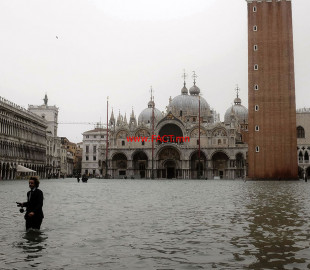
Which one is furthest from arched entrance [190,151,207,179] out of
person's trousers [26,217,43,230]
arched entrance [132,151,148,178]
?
person's trousers [26,217,43,230]

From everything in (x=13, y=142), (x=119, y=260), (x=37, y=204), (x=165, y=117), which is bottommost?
(x=119, y=260)

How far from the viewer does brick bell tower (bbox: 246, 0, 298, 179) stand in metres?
58.8

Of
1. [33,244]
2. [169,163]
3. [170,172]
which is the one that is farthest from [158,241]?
[170,172]

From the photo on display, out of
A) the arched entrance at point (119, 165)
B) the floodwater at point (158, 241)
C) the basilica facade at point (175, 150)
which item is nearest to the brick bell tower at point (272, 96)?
the basilica facade at point (175, 150)

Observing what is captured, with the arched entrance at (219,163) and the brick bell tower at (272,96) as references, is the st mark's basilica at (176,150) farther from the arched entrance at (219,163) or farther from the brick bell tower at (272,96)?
the brick bell tower at (272,96)

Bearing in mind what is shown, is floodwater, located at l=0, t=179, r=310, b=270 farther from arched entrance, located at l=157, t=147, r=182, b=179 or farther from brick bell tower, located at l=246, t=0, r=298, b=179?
arched entrance, located at l=157, t=147, r=182, b=179

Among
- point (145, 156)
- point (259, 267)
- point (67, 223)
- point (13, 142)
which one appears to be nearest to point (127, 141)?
point (145, 156)

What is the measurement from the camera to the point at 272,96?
2325 inches

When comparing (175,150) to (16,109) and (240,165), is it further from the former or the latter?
(16,109)

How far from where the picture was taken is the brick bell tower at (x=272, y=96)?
5878 cm

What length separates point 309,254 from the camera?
763 centimetres

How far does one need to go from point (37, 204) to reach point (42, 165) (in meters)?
71.7

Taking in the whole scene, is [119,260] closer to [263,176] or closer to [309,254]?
[309,254]

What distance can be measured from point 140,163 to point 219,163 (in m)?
15.2
